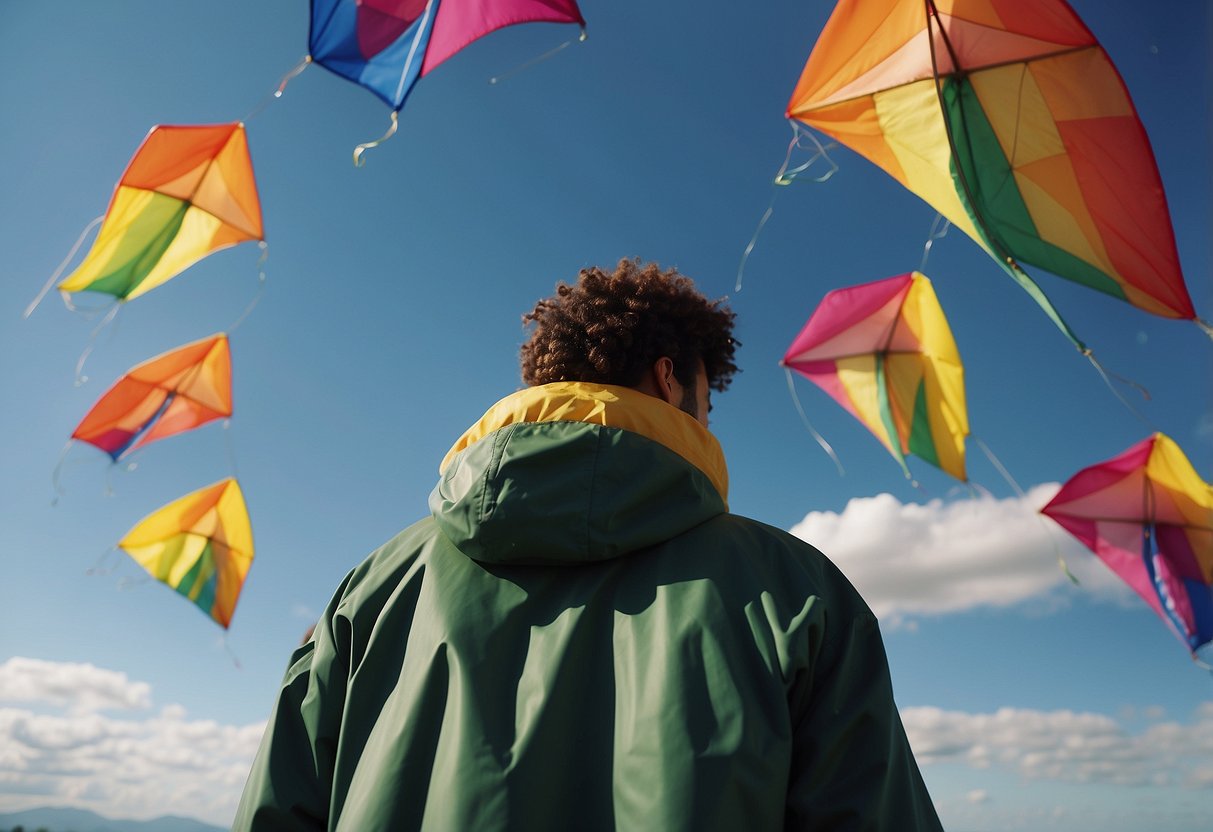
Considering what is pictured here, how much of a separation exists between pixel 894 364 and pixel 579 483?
6882mm

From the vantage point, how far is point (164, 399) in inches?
317

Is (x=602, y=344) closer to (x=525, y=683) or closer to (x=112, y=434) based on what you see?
(x=525, y=683)

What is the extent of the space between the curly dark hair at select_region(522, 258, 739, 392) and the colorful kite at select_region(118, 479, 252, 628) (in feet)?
27.8

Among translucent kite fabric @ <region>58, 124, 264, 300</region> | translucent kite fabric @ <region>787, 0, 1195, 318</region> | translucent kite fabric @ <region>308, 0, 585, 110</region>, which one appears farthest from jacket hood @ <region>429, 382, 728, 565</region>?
translucent kite fabric @ <region>58, 124, 264, 300</region>

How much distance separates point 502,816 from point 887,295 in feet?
22.4

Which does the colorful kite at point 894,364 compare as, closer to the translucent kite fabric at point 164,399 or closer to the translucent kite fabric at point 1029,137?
the translucent kite fabric at point 1029,137

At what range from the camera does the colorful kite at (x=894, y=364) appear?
6.94 m

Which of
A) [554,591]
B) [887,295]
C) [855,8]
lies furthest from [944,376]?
[554,591]

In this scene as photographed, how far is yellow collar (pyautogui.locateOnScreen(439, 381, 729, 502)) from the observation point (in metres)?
1.19

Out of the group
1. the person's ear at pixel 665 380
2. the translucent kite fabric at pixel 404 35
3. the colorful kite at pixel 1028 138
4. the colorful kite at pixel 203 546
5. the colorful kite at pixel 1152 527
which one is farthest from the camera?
the colorful kite at pixel 203 546

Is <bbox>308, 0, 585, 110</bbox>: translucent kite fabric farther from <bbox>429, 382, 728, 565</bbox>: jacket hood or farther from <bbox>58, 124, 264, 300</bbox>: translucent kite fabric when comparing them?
<bbox>429, 382, 728, 565</bbox>: jacket hood

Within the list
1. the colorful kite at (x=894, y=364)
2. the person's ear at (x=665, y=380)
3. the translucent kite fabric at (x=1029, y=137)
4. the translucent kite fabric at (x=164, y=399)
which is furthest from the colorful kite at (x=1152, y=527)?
the translucent kite fabric at (x=164, y=399)

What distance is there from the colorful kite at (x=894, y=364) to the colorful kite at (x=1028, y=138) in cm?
293

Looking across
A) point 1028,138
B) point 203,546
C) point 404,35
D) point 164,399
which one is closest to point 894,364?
point 1028,138
